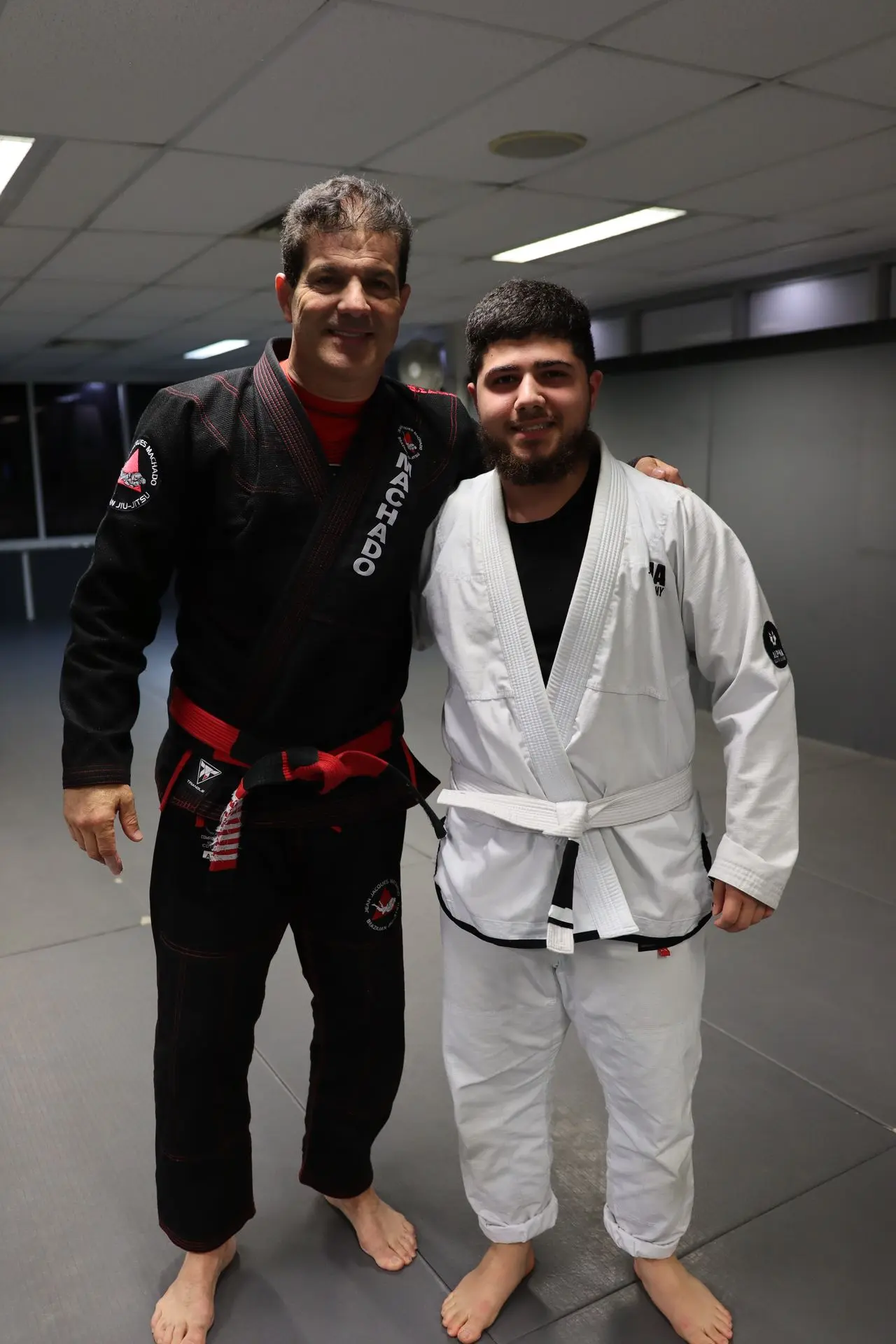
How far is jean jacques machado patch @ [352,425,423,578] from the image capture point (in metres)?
1.49

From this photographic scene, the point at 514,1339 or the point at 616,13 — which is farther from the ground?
the point at 616,13

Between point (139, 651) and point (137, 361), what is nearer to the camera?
point (139, 651)

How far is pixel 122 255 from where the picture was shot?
14.0 feet

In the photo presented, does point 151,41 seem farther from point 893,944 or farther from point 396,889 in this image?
point 893,944

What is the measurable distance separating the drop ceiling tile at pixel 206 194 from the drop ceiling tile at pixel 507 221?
2.17 feet

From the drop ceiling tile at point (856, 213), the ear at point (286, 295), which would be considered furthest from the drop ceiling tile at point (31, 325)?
the ear at point (286, 295)

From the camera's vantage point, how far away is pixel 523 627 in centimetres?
143

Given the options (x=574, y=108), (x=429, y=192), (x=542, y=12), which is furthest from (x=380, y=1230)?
(x=429, y=192)

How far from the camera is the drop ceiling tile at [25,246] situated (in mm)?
3834

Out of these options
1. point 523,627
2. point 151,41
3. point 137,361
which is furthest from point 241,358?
point 523,627

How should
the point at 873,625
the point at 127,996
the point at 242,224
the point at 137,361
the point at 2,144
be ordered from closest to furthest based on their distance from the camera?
1. the point at 127,996
2. the point at 2,144
3. the point at 242,224
4. the point at 873,625
5. the point at 137,361

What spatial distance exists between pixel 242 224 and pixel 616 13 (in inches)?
81.1

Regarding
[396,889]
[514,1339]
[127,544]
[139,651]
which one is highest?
[127,544]

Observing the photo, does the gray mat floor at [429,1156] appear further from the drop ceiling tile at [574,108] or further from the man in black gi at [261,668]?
the drop ceiling tile at [574,108]
